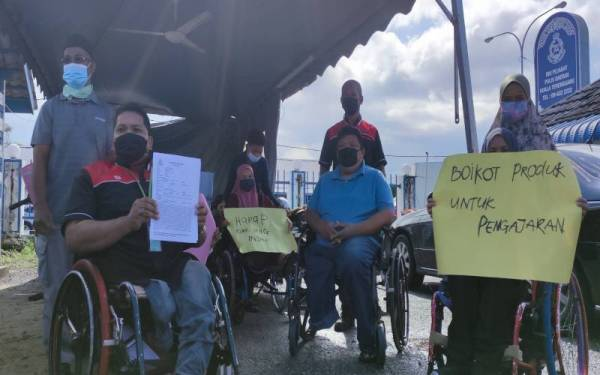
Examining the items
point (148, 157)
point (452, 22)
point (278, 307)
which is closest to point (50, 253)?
point (148, 157)

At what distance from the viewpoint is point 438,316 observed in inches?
104

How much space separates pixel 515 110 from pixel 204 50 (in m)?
4.73

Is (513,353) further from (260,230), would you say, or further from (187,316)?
(260,230)

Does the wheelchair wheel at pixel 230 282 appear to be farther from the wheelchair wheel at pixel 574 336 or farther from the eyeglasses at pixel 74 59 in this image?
the wheelchair wheel at pixel 574 336

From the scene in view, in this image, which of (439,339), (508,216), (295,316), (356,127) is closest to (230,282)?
(295,316)

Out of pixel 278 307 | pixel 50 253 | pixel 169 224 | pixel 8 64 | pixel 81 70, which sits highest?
pixel 8 64

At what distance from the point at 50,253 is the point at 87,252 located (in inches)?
36.6

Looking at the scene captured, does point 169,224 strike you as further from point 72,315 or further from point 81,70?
point 81,70

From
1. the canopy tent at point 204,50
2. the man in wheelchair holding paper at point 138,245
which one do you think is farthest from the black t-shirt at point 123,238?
the canopy tent at point 204,50

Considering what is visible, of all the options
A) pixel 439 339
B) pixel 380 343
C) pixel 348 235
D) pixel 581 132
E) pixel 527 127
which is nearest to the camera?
pixel 439 339

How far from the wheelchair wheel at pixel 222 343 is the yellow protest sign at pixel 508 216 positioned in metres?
1.04

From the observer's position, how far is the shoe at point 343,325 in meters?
4.12

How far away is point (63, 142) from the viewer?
3.05 metres

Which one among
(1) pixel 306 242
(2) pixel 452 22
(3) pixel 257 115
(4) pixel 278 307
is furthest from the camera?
(3) pixel 257 115
